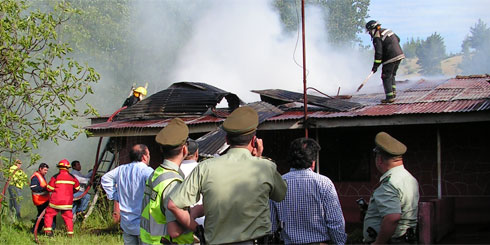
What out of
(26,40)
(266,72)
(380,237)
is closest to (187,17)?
(266,72)

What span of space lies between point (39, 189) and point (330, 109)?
653 cm

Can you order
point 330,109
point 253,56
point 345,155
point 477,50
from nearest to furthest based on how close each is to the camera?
point 330,109 < point 345,155 < point 253,56 < point 477,50

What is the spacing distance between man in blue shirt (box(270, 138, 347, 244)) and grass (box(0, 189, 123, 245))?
6601 mm

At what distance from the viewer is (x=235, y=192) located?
12.8 ft

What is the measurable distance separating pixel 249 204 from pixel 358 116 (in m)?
5.71

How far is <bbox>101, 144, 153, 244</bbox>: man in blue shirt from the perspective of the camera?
20.0ft

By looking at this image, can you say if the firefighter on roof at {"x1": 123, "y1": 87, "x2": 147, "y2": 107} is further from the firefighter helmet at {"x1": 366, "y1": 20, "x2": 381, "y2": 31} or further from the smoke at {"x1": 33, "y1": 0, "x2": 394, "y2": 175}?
the smoke at {"x1": 33, "y1": 0, "x2": 394, "y2": 175}

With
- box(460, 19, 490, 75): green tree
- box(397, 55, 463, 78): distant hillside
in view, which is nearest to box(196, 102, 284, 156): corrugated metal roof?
box(460, 19, 490, 75): green tree

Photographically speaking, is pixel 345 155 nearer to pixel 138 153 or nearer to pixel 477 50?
pixel 138 153

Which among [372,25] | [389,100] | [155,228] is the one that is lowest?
[155,228]

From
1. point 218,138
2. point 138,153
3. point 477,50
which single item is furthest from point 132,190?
point 477,50

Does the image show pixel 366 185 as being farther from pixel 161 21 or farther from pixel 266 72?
pixel 161 21

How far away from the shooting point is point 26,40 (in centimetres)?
887

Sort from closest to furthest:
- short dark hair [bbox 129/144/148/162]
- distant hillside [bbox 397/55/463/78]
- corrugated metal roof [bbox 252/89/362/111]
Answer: short dark hair [bbox 129/144/148/162]
corrugated metal roof [bbox 252/89/362/111]
distant hillside [bbox 397/55/463/78]
